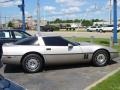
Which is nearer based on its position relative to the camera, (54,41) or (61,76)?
(61,76)

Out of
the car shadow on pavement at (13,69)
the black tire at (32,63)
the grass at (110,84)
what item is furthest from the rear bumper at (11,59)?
the grass at (110,84)

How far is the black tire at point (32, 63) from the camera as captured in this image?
11.0m

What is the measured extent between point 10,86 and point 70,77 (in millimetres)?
6311

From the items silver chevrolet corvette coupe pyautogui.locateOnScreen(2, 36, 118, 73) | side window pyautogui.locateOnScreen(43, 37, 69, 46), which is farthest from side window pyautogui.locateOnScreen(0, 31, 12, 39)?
side window pyautogui.locateOnScreen(43, 37, 69, 46)

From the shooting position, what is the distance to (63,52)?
11.4 m

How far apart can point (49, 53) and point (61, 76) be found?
4.25 feet

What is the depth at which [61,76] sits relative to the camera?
10.3 meters

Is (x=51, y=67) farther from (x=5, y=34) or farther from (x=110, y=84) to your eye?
(x=5, y=34)

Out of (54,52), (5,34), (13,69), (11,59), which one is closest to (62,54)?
(54,52)

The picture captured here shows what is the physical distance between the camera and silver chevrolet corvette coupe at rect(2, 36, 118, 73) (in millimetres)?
11023

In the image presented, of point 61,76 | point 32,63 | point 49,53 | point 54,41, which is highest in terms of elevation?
point 54,41

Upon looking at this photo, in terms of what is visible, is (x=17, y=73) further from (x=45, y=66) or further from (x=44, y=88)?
(x=44, y=88)

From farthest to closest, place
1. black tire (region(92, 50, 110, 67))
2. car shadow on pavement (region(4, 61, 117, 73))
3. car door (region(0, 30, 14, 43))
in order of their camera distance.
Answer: car door (region(0, 30, 14, 43)) < black tire (region(92, 50, 110, 67)) < car shadow on pavement (region(4, 61, 117, 73))

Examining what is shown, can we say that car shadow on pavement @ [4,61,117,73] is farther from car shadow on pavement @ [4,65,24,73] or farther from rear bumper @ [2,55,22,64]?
rear bumper @ [2,55,22,64]
